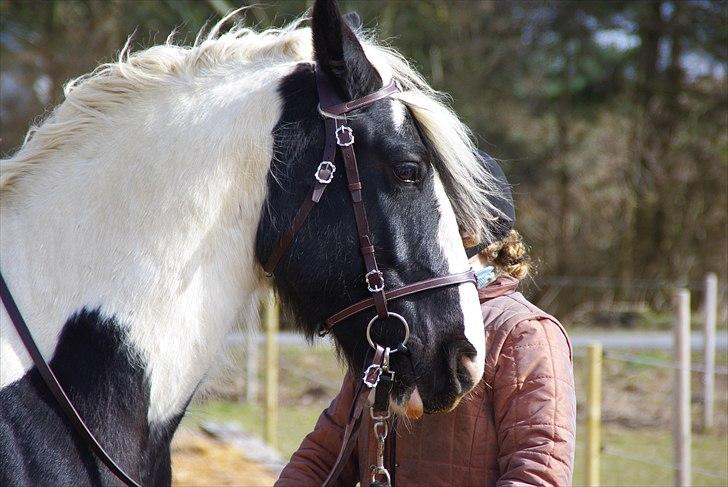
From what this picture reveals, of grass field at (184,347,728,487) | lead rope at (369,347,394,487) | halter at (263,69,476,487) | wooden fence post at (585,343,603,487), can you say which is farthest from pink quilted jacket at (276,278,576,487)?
grass field at (184,347,728,487)

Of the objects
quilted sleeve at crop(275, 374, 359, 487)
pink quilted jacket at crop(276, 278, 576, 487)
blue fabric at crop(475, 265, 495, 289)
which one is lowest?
quilted sleeve at crop(275, 374, 359, 487)

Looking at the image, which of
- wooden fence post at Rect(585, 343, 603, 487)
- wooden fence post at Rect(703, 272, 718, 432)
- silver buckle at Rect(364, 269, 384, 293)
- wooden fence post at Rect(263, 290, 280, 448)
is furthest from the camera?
wooden fence post at Rect(703, 272, 718, 432)

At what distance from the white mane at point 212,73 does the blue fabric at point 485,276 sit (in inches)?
7.5

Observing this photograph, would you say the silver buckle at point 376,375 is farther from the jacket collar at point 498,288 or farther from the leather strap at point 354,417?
the jacket collar at point 498,288

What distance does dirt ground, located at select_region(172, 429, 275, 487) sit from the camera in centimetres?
573

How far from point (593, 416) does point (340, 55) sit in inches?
120

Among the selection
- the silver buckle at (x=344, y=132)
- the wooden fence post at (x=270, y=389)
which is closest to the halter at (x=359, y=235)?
the silver buckle at (x=344, y=132)

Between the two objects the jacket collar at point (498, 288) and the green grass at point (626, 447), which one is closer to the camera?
the jacket collar at point (498, 288)

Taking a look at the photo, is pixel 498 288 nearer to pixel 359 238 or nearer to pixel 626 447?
pixel 359 238

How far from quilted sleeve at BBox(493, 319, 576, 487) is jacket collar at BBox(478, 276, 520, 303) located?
0.56ft

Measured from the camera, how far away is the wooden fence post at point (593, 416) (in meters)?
4.40

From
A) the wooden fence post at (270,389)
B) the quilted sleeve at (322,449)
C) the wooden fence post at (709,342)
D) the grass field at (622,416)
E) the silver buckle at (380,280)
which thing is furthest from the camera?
the wooden fence post at (709,342)

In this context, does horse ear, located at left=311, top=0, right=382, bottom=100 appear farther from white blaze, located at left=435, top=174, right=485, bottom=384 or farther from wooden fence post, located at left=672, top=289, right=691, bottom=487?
wooden fence post, located at left=672, top=289, right=691, bottom=487

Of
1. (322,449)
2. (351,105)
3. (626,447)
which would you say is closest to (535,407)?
(322,449)
